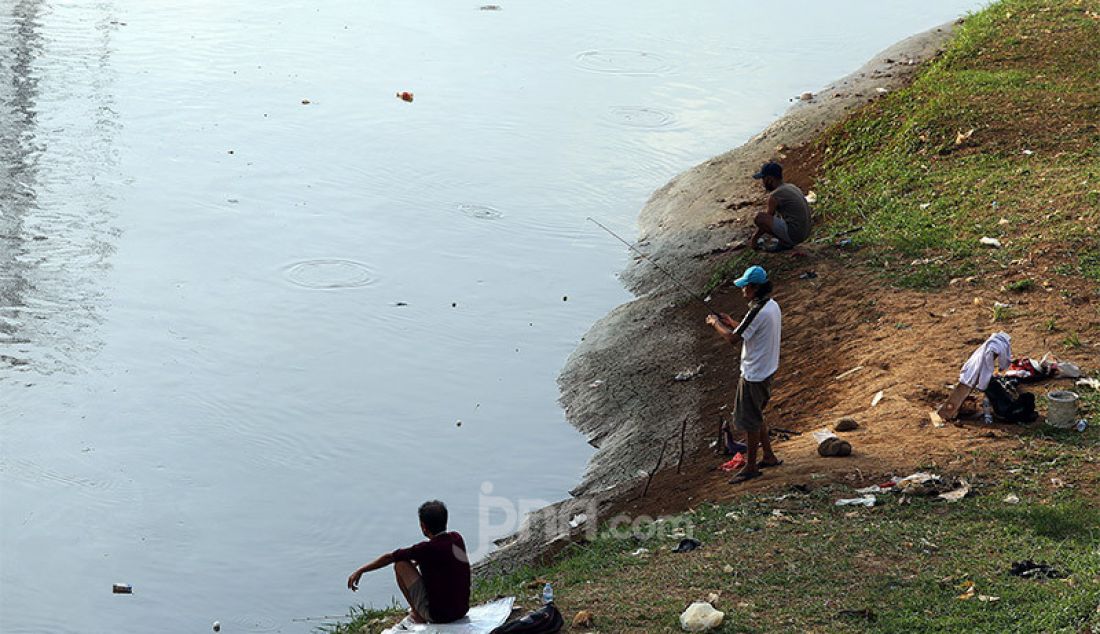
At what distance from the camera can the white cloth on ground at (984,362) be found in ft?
31.8

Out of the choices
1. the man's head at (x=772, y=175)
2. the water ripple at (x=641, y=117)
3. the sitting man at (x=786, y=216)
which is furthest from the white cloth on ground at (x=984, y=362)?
the water ripple at (x=641, y=117)

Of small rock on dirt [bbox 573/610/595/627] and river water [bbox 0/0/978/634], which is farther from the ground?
small rock on dirt [bbox 573/610/595/627]

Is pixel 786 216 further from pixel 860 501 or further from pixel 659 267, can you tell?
pixel 860 501

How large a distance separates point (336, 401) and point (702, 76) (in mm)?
14427

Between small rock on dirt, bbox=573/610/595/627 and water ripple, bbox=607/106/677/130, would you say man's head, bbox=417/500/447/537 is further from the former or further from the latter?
water ripple, bbox=607/106/677/130

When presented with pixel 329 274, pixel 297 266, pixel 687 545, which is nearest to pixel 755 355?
pixel 687 545

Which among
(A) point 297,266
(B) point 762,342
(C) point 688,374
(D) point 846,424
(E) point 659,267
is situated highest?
(B) point 762,342

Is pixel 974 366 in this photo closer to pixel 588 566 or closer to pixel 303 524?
pixel 588 566

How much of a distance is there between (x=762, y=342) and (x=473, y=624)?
312cm

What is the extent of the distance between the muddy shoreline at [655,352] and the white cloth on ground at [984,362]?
94.7 inches

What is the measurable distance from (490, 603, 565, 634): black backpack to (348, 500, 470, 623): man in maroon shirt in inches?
12.0

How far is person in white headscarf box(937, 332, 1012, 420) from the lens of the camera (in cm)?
969

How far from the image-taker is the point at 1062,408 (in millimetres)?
9414

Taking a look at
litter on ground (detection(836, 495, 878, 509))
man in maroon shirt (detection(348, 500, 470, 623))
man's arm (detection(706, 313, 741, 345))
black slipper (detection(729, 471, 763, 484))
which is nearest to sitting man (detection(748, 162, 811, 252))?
man's arm (detection(706, 313, 741, 345))
